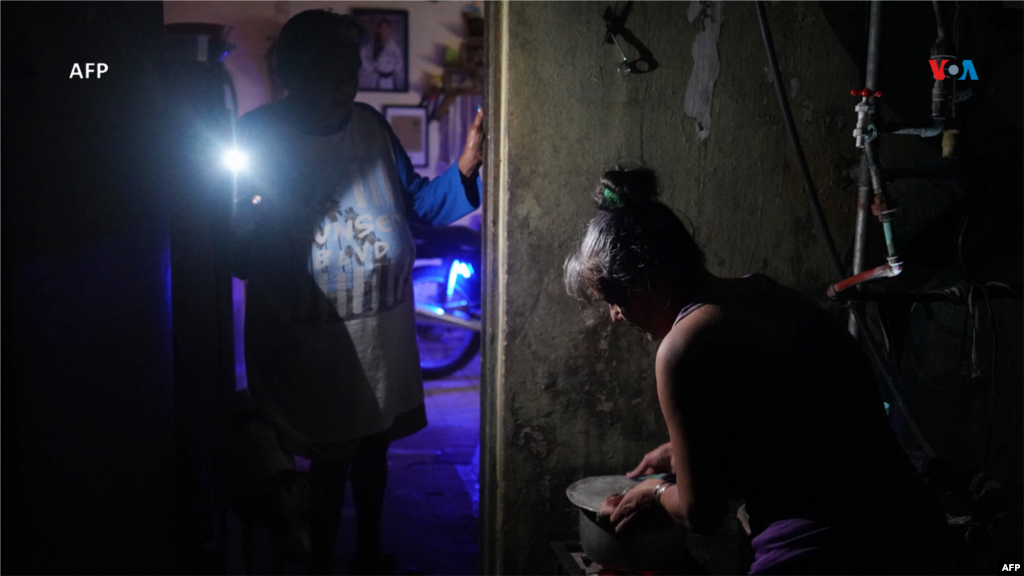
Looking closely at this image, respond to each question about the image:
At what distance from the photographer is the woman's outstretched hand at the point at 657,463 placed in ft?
8.09

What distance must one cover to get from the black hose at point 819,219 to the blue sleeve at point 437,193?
52.5 inches

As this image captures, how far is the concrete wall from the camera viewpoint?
2.61m

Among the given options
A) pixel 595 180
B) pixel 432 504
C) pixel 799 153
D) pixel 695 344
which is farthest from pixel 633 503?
pixel 432 504

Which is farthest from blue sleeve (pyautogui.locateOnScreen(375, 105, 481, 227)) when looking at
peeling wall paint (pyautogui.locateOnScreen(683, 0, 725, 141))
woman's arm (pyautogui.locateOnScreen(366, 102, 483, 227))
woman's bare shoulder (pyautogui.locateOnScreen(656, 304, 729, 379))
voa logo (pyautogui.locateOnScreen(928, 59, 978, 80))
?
voa logo (pyautogui.locateOnScreen(928, 59, 978, 80))

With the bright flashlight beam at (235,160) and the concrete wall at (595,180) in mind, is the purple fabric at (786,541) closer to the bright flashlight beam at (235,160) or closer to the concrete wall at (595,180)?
the concrete wall at (595,180)

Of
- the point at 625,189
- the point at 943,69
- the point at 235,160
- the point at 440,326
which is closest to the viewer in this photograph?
the point at 625,189

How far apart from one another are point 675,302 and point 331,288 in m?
1.79

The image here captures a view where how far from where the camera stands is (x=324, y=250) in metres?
3.13

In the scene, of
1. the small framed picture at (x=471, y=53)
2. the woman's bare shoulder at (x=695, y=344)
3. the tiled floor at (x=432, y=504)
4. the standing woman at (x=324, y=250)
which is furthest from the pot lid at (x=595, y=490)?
the small framed picture at (x=471, y=53)

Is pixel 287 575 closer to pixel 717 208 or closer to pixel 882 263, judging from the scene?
pixel 717 208

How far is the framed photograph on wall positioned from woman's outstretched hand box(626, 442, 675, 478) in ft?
20.5

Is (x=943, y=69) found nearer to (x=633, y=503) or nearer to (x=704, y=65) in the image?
(x=704, y=65)

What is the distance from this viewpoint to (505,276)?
267 centimetres

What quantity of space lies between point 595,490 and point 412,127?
20.4 feet
